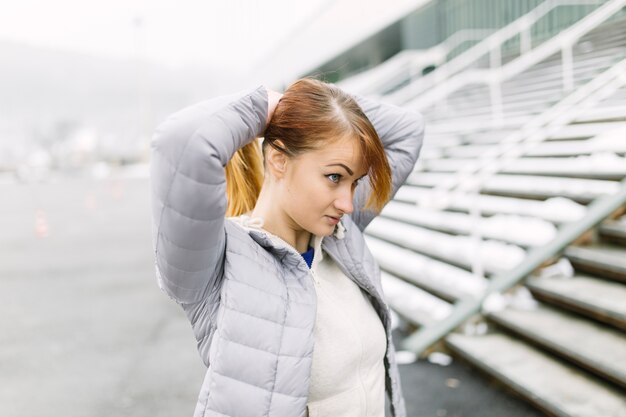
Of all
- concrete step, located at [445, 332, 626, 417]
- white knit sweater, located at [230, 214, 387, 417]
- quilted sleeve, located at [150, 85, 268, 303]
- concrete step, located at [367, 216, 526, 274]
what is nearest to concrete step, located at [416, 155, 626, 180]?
concrete step, located at [367, 216, 526, 274]

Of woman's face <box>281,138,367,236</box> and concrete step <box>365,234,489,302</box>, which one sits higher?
woman's face <box>281,138,367,236</box>

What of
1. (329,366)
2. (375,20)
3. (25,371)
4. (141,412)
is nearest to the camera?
(329,366)

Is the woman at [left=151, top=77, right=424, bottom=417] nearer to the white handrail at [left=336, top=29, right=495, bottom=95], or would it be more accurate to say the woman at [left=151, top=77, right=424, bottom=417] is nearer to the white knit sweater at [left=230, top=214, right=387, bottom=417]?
the white knit sweater at [left=230, top=214, right=387, bottom=417]

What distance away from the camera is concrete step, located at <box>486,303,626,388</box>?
10.4 feet

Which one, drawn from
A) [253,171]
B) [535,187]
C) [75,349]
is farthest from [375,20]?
[253,171]

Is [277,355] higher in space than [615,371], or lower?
higher

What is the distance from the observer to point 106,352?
443 centimetres

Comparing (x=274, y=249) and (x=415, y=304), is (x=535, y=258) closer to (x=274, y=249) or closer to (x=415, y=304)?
(x=415, y=304)

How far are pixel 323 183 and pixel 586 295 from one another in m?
3.10

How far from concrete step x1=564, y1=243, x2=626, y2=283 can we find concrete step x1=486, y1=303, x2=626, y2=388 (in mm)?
414

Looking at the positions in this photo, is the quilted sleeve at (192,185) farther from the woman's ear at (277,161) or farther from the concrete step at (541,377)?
the concrete step at (541,377)

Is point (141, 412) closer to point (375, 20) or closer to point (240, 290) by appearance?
point (240, 290)

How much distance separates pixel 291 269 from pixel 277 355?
0.24 meters

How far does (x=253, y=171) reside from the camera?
158 centimetres
